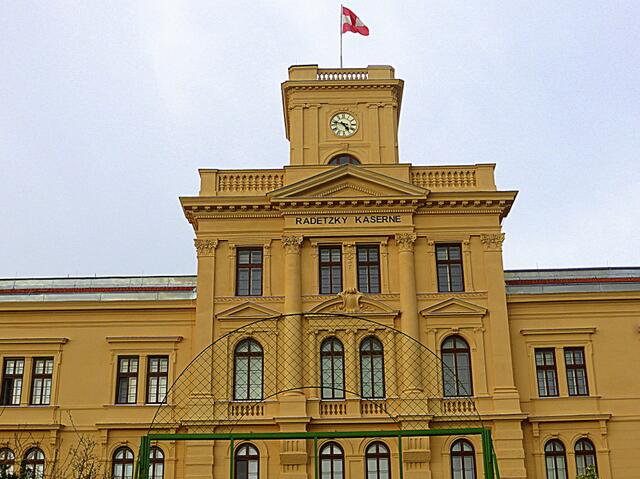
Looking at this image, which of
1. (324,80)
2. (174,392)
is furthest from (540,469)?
(324,80)

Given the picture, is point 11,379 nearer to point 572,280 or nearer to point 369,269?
point 369,269

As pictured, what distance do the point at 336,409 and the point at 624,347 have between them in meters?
11.4

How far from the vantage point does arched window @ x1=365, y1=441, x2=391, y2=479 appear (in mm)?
30188

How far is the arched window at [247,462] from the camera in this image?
99.5ft

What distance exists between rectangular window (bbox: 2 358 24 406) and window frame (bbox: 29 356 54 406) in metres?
0.46

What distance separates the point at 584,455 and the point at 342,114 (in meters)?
16.4

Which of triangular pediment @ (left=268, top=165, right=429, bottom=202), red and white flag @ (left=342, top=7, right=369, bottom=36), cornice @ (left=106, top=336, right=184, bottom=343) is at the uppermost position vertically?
red and white flag @ (left=342, top=7, right=369, bottom=36)

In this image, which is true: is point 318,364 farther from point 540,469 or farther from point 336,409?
point 540,469

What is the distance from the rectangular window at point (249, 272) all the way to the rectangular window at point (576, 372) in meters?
12.1

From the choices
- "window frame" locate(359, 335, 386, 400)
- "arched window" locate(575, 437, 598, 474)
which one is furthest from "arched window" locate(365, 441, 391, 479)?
"arched window" locate(575, 437, 598, 474)

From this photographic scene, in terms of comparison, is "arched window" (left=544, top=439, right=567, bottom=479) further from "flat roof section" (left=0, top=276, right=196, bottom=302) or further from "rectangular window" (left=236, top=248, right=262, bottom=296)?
"flat roof section" (left=0, top=276, right=196, bottom=302)

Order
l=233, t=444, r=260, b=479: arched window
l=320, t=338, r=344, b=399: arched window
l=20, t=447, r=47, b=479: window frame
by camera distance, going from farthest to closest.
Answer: l=20, t=447, r=47, b=479: window frame
l=320, t=338, r=344, b=399: arched window
l=233, t=444, r=260, b=479: arched window

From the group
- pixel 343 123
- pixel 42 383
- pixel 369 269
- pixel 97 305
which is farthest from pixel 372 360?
pixel 42 383

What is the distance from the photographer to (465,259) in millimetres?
32656
